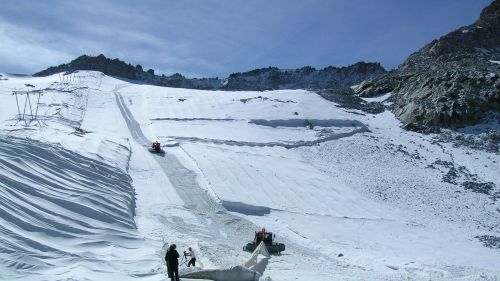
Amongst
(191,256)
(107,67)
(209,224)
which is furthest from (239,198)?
(107,67)

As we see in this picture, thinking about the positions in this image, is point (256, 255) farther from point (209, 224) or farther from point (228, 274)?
point (209, 224)

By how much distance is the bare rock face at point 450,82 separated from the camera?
5125 centimetres

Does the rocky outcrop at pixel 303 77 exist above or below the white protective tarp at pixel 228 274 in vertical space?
above

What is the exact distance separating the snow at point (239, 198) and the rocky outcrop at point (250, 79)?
78.9 meters

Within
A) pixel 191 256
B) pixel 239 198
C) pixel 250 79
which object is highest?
pixel 250 79

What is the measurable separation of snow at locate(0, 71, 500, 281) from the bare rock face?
3.78 metres

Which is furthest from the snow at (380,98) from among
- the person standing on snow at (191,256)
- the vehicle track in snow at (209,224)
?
the person standing on snow at (191,256)

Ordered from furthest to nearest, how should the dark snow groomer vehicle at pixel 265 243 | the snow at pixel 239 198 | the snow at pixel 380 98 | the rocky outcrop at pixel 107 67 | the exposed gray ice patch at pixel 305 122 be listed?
1. the rocky outcrop at pixel 107 67
2. the snow at pixel 380 98
3. the exposed gray ice patch at pixel 305 122
4. the dark snow groomer vehicle at pixel 265 243
5. the snow at pixel 239 198

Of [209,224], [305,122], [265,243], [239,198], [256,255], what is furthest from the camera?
[305,122]

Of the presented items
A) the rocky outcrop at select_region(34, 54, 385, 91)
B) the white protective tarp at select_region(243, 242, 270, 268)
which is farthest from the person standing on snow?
the rocky outcrop at select_region(34, 54, 385, 91)

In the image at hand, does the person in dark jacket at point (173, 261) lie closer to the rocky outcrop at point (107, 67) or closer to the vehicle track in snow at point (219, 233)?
the vehicle track in snow at point (219, 233)

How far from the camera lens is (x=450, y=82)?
55.2m

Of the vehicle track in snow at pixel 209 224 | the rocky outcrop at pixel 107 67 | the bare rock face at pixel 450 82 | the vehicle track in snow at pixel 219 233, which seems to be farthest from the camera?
the rocky outcrop at pixel 107 67

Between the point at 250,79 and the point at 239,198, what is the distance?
127 m
